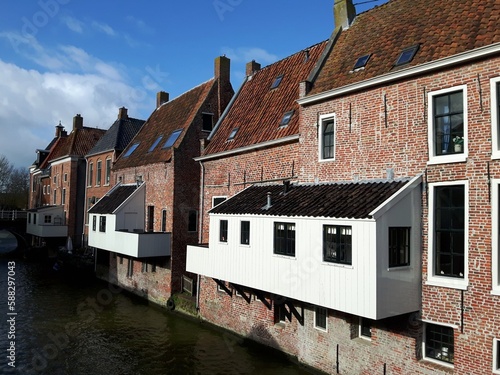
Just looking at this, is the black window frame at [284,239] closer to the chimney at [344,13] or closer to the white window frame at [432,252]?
the white window frame at [432,252]

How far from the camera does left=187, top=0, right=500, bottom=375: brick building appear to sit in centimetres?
901

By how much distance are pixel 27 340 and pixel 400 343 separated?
13.6 m

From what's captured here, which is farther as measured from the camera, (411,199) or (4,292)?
(4,292)

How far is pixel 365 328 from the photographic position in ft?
36.8

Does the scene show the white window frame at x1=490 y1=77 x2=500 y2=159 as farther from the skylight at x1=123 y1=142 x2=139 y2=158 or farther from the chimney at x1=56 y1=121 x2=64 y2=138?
the chimney at x1=56 y1=121 x2=64 y2=138

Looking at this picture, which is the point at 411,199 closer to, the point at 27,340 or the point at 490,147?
the point at 490,147

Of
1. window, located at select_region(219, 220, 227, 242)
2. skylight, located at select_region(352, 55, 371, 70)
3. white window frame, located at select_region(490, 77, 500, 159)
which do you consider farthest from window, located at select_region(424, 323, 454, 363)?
skylight, located at select_region(352, 55, 371, 70)

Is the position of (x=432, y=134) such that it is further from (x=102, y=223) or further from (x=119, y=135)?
Result: (x=119, y=135)

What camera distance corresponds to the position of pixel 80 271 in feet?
98.8

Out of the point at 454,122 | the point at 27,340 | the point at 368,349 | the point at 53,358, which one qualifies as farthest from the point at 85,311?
the point at 454,122

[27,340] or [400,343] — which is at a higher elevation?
[400,343]

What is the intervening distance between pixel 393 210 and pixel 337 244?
4.98 feet

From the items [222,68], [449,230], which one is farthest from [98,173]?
[449,230]

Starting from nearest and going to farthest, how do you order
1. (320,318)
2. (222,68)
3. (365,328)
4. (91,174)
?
(365,328), (320,318), (222,68), (91,174)
